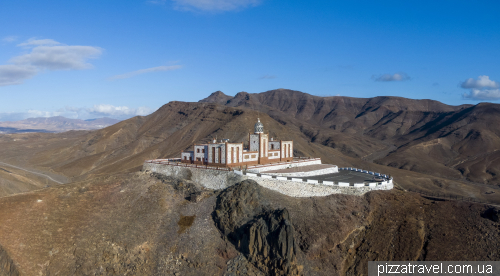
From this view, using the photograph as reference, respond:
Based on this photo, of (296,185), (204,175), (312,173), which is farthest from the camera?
(312,173)

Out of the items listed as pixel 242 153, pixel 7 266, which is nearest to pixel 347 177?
pixel 242 153

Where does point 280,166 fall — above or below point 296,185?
above

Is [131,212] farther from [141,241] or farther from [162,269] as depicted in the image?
[162,269]

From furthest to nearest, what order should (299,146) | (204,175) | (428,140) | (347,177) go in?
1. (428,140)
2. (299,146)
3. (347,177)
4. (204,175)

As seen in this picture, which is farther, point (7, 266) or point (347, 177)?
point (347, 177)

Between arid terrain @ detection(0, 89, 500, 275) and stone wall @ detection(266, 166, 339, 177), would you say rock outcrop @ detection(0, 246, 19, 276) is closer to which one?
arid terrain @ detection(0, 89, 500, 275)

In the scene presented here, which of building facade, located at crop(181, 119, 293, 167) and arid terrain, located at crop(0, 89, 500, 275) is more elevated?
building facade, located at crop(181, 119, 293, 167)

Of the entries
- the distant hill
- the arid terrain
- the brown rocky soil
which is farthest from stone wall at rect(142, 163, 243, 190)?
the distant hill

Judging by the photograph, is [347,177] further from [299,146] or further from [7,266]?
[299,146]

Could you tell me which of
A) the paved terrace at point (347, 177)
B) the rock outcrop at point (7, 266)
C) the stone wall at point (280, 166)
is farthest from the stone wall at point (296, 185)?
the rock outcrop at point (7, 266)
